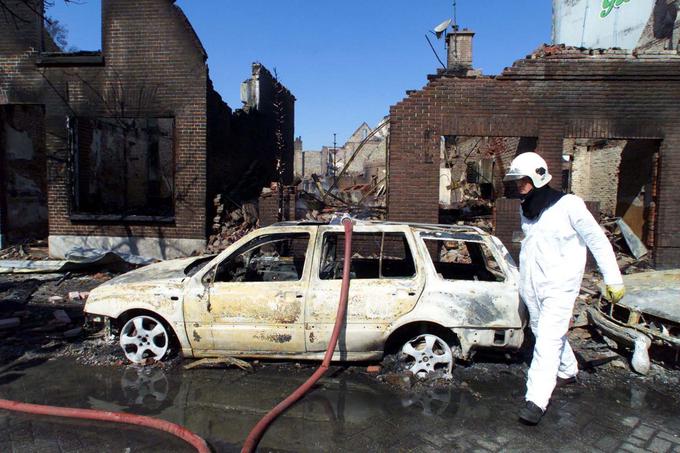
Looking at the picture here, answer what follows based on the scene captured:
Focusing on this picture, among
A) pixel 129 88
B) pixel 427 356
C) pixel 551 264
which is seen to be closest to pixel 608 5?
pixel 129 88

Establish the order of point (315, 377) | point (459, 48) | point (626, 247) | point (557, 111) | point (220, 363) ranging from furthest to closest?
point (459, 48), point (626, 247), point (557, 111), point (220, 363), point (315, 377)

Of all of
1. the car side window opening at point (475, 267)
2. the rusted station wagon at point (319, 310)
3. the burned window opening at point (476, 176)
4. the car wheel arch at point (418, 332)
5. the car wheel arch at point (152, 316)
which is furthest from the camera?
the burned window opening at point (476, 176)

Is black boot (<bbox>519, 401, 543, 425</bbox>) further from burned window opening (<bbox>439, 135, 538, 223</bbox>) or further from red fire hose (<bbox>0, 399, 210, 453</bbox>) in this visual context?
burned window opening (<bbox>439, 135, 538, 223</bbox>)

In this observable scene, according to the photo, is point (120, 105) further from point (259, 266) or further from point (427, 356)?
point (427, 356)

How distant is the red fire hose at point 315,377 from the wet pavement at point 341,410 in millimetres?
117

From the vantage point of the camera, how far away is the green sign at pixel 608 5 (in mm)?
16625

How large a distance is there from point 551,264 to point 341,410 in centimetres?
213

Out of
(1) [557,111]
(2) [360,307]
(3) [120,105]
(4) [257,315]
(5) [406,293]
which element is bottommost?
(4) [257,315]

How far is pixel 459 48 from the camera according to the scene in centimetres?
1814

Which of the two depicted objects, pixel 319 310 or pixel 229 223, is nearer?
pixel 319 310

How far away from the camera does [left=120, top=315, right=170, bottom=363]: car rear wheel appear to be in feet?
15.5

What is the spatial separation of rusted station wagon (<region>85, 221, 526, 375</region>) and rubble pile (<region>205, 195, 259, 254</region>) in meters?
5.71

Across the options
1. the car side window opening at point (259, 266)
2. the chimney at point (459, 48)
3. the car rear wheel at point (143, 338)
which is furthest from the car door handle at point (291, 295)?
the chimney at point (459, 48)

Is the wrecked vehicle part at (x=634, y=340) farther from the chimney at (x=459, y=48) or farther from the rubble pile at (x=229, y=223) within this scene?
the chimney at (x=459, y=48)
